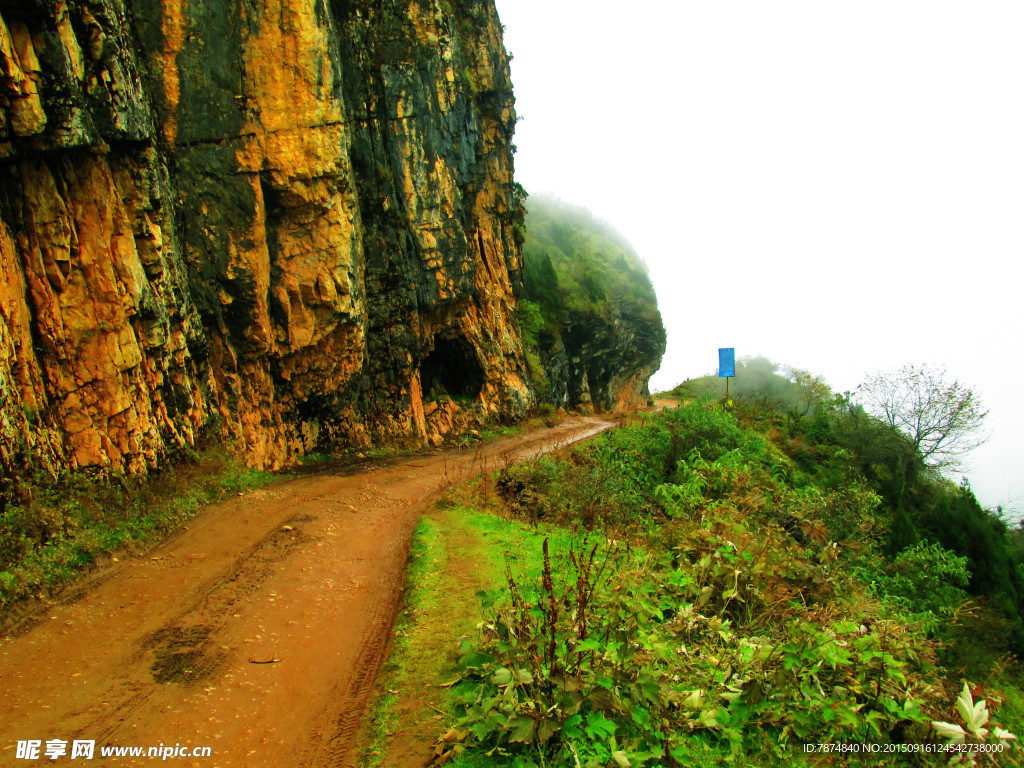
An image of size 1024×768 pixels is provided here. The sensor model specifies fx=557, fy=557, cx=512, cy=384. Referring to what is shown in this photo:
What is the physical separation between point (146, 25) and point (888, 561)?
68.6ft

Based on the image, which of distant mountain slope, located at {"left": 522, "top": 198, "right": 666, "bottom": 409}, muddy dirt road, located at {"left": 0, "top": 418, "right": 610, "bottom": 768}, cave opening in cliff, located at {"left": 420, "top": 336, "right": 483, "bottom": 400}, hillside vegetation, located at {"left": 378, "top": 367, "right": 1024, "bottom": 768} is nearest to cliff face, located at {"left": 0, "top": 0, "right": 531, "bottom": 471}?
cave opening in cliff, located at {"left": 420, "top": 336, "right": 483, "bottom": 400}

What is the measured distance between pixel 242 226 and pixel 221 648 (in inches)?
398

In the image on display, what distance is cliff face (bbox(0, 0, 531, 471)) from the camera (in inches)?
319

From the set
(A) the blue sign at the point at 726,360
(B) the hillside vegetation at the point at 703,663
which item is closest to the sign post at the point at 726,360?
(A) the blue sign at the point at 726,360

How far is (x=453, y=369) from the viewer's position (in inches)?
902

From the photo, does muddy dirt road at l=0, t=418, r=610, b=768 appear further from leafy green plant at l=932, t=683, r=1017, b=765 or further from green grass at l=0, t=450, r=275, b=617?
leafy green plant at l=932, t=683, r=1017, b=765

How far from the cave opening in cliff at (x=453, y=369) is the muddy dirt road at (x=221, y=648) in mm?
12781

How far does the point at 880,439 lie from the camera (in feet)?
75.5

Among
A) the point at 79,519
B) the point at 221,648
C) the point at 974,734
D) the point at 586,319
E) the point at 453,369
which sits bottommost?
the point at 221,648

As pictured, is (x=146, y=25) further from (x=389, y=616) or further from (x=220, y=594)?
(x=389, y=616)

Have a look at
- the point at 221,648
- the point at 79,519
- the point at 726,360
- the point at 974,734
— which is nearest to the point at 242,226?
the point at 79,519

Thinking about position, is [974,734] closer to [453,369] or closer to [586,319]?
[453,369]

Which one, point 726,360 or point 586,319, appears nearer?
point 726,360

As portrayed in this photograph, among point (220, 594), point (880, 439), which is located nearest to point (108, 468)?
point (220, 594)
